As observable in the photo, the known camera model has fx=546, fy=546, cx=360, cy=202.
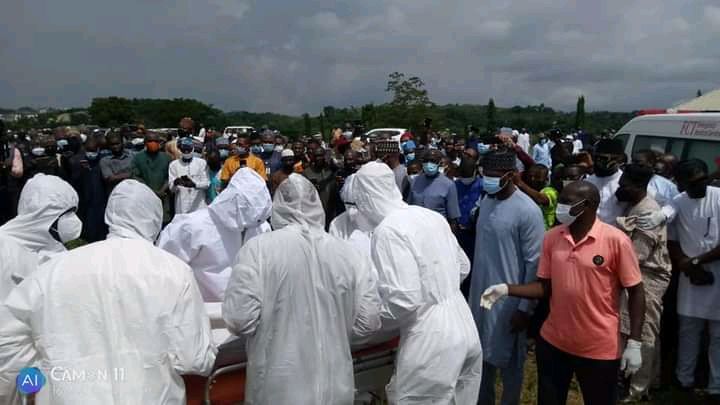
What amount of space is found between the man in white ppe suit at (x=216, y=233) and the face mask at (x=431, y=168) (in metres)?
2.34

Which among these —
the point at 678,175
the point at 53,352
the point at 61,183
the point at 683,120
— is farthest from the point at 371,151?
the point at 53,352

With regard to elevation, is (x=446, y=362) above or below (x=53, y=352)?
below

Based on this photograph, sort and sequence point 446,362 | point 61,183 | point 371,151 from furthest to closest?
point 371,151 < point 61,183 < point 446,362

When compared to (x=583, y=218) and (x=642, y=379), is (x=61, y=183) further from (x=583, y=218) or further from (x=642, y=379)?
(x=642, y=379)

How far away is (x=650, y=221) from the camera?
4094mm

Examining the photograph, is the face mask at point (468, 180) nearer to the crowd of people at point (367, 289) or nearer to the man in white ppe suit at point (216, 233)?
the crowd of people at point (367, 289)

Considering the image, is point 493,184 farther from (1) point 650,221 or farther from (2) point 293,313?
(2) point 293,313

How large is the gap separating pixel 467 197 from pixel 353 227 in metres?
2.32

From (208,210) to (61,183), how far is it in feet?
3.19

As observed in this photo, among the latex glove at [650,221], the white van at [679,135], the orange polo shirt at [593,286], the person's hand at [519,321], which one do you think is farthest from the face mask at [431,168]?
A: the orange polo shirt at [593,286]

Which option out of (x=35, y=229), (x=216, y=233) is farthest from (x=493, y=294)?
(x=35, y=229)

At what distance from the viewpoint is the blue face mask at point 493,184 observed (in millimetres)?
3793

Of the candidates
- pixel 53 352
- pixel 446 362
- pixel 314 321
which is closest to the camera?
pixel 53 352

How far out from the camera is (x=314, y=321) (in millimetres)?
2811
